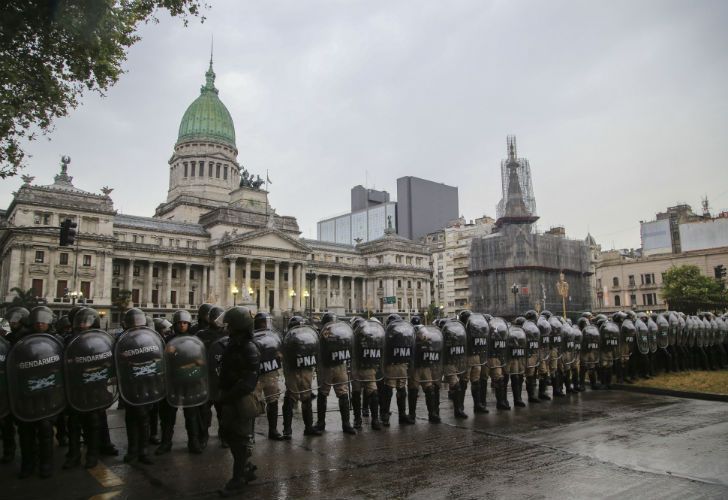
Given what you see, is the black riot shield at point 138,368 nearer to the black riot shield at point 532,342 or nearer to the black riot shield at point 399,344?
the black riot shield at point 399,344

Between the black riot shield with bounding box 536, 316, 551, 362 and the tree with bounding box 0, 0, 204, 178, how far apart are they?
1150cm

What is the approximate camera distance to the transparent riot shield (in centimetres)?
841

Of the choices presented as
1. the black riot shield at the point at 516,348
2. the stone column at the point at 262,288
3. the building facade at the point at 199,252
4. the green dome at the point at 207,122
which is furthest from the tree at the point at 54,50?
the green dome at the point at 207,122

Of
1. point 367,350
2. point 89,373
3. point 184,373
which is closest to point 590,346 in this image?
point 367,350

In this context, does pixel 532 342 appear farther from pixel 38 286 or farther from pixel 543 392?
pixel 38 286

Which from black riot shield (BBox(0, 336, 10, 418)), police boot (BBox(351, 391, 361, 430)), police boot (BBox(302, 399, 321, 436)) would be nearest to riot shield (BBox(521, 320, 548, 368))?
police boot (BBox(351, 391, 361, 430))

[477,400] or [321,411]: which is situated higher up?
[321,411]

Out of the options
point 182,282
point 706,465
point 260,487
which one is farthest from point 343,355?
point 182,282

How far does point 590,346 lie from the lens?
13.3 meters

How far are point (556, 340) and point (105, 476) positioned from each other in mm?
10074

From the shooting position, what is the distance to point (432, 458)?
7.09 metres

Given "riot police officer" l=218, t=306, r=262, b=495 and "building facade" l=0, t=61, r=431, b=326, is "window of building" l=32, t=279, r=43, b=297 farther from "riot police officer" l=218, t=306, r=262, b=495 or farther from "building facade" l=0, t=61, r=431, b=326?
"riot police officer" l=218, t=306, r=262, b=495

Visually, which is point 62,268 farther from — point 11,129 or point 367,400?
point 367,400

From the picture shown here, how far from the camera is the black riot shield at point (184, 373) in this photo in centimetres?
722
